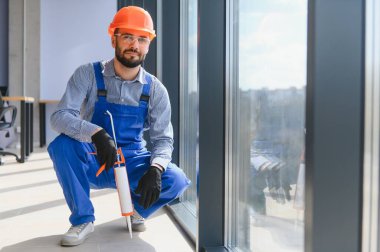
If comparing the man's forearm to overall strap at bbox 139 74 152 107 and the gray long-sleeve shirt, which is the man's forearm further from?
overall strap at bbox 139 74 152 107

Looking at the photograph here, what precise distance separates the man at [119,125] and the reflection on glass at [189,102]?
1.40 feet

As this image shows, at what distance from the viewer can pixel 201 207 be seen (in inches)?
64.8

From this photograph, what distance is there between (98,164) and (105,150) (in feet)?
0.91

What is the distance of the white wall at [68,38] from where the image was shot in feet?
21.5

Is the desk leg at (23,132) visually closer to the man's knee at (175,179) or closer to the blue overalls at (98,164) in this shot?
the blue overalls at (98,164)

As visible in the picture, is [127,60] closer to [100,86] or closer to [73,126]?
[100,86]

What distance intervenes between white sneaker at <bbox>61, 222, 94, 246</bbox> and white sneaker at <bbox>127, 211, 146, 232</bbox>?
0.74 feet

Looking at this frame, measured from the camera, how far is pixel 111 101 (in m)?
1.96

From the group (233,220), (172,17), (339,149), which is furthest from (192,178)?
(339,149)

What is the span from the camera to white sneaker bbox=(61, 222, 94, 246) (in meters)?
1.75

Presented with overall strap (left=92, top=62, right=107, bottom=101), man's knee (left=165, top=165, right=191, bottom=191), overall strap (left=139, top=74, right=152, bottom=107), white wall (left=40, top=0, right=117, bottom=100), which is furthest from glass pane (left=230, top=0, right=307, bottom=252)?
white wall (left=40, top=0, right=117, bottom=100)

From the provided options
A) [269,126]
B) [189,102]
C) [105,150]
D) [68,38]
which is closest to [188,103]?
[189,102]

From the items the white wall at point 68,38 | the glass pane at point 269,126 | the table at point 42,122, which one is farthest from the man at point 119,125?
the white wall at point 68,38

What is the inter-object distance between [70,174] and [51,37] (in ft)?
17.3
